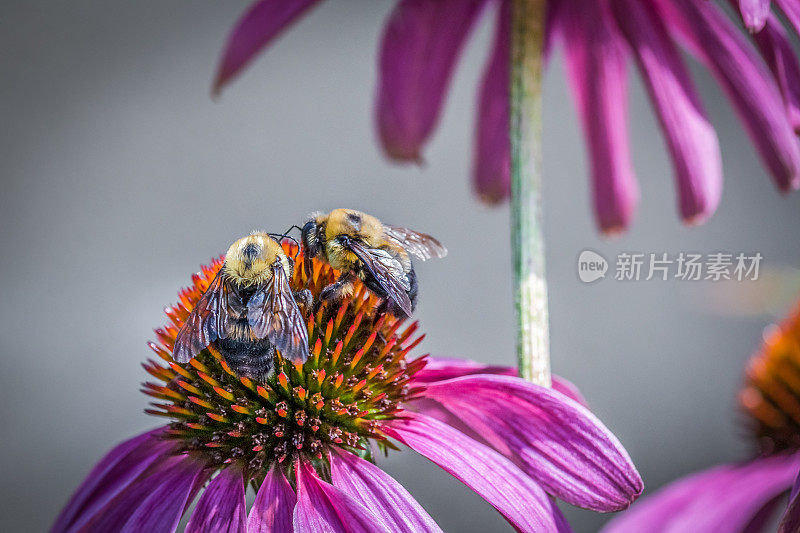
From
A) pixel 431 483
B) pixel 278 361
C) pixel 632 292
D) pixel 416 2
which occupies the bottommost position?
pixel 431 483

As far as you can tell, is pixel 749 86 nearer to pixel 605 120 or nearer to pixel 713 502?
pixel 605 120

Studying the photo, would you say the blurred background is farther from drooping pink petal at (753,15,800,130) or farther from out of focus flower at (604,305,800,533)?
drooping pink petal at (753,15,800,130)

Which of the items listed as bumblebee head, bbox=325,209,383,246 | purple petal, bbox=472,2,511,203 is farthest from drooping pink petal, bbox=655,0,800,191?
bumblebee head, bbox=325,209,383,246

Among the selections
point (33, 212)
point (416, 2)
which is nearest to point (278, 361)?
point (416, 2)

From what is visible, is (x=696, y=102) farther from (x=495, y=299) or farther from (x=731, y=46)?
(x=495, y=299)

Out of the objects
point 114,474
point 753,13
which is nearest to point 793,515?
point 753,13

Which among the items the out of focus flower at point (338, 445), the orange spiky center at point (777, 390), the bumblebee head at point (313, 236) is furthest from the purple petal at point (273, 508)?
the orange spiky center at point (777, 390)
